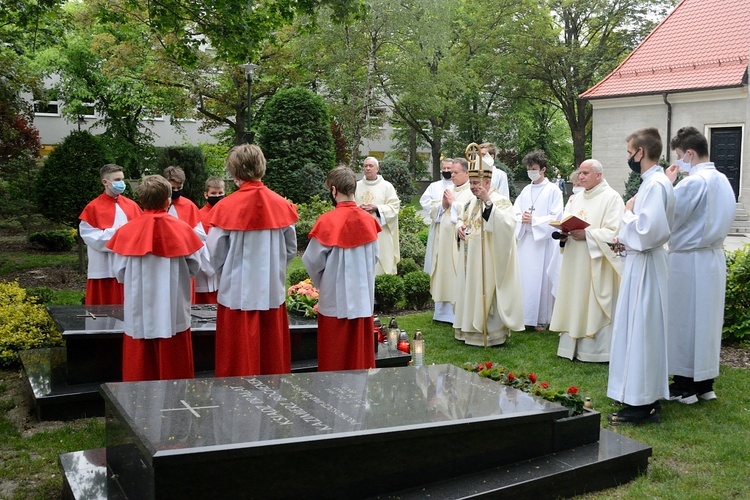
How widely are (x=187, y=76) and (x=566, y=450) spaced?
79.0 feet

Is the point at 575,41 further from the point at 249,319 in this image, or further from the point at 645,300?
the point at 249,319

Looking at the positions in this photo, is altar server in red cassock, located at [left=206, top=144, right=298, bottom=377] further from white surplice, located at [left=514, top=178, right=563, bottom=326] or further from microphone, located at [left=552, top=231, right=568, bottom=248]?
white surplice, located at [left=514, top=178, right=563, bottom=326]

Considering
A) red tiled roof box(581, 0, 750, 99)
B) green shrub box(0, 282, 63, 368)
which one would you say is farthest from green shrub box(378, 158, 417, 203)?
green shrub box(0, 282, 63, 368)

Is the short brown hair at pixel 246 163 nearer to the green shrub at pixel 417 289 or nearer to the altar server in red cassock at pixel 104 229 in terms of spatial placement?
the altar server in red cassock at pixel 104 229

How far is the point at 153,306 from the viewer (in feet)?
19.3

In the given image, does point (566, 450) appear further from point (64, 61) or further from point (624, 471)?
point (64, 61)

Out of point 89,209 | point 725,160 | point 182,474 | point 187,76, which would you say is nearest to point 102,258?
point 89,209

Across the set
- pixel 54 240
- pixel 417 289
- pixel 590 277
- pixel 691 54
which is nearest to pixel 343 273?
pixel 590 277

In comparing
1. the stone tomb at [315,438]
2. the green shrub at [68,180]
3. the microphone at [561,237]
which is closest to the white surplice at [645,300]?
the stone tomb at [315,438]

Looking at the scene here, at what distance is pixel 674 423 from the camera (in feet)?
20.8

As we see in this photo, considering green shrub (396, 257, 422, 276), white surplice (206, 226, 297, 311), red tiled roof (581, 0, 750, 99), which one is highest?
red tiled roof (581, 0, 750, 99)

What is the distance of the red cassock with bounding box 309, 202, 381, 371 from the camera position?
6512 mm

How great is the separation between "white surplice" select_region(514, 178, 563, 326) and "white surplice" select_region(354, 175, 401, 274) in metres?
2.33

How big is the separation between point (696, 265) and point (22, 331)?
6964mm
